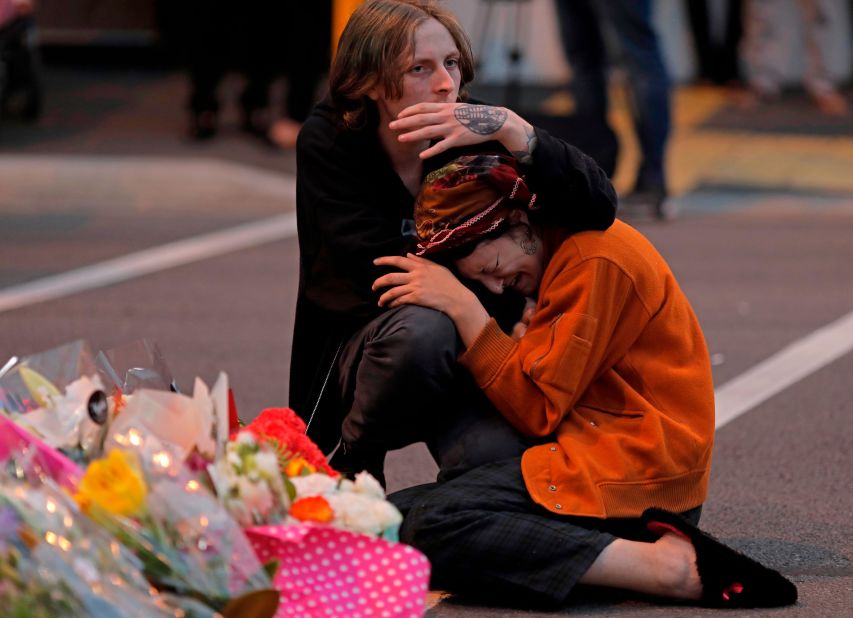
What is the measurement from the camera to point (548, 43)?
12898 mm

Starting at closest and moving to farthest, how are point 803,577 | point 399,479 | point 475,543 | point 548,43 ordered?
point 475,543 → point 803,577 → point 399,479 → point 548,43

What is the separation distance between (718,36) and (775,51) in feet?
1.99

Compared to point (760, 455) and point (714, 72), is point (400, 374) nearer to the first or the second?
point (760, 455)

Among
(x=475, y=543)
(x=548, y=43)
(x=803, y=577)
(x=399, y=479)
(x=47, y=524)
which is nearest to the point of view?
(x=47, y=524)

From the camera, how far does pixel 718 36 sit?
13.0 m

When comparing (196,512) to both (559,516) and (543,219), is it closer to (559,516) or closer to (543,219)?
(559,516)

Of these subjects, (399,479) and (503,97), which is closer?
(399,479)

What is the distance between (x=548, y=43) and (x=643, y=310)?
950cm

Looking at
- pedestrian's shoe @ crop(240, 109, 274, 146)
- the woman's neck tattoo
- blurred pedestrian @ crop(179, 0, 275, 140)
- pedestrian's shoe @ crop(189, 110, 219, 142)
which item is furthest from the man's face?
pedestrian's shoe @ crop(189, 110, 219, 142)

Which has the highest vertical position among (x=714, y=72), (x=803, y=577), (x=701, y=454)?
(x=701, y=454)

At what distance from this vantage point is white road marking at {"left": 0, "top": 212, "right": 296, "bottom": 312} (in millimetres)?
7176

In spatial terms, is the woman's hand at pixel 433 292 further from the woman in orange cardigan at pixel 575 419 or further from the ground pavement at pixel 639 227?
the ground pavement at pixel 639 227

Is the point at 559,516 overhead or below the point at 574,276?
below

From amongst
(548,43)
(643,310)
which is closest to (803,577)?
(643,310)
